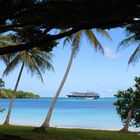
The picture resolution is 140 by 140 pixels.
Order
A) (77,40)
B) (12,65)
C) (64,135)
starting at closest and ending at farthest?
(64,135)
(77,40)
(12,65)

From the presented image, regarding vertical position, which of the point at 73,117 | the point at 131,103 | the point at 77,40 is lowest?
the point at 73,117

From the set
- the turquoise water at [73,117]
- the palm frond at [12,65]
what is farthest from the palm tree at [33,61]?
the turquoise water at [73,117]

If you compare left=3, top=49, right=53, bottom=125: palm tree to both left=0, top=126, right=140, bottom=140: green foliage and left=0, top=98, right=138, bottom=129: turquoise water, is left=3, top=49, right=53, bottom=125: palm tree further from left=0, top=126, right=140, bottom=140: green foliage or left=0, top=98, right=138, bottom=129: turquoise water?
left=0, top=98, right=138, bottom=129: turquoise water

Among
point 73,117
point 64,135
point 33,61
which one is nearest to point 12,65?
point 33,61

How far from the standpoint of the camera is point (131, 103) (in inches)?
1102

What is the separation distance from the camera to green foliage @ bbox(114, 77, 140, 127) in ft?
90.8

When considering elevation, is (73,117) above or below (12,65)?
below

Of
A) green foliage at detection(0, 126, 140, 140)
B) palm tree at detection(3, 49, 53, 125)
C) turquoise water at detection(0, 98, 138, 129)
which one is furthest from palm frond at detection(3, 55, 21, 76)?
turquoise water at detection(0, 98, 138, 129)

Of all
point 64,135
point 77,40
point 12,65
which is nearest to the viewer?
point 64,135

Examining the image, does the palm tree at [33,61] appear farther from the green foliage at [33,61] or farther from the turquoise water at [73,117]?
the turquoise water at [73,117]

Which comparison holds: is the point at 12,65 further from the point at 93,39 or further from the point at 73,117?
the point at 73,117

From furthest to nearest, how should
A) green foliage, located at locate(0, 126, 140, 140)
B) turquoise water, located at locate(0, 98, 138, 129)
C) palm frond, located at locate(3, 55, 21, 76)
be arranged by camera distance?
turquoise water, located at locate(0, 98, 138, 129)
palm frond, located at locate(3, 55, 21, 76)
green foliage, located at locate(0, 126, 140, 140)

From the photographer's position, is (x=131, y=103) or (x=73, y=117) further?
(x=73, y=117)

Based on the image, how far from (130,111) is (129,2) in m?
15.0
